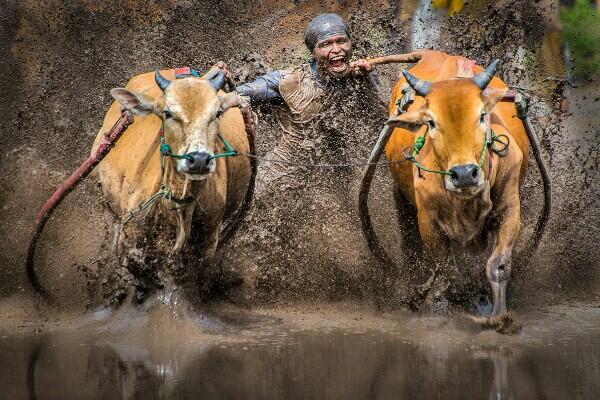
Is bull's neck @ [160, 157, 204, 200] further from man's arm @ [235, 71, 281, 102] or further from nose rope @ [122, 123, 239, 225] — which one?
man's arm @ [235, 71, 281, 102]

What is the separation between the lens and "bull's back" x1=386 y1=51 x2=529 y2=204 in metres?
8.88

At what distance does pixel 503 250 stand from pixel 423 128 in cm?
99

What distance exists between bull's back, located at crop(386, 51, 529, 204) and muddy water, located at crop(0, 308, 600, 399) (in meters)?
1.07

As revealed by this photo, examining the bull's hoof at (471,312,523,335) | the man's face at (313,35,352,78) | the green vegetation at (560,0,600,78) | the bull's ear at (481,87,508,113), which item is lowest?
the bull's hoof at (471,312,523,335)

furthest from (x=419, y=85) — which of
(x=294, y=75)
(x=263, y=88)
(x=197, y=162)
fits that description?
(x=263, y=88)

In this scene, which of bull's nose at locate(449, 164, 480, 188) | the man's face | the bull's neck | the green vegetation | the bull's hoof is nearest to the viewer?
bull's nose at locate(449, 164, 480, 188)

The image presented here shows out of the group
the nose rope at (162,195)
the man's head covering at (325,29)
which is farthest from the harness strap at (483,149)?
the man's head covering at (325,29)

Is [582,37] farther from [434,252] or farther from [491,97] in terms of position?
[491,97]

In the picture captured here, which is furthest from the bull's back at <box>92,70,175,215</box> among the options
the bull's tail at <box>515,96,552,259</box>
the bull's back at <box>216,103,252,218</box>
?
the bull's tail at <box>515,96,552,259</box>

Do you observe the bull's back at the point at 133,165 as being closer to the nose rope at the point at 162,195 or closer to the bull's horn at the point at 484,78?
the nose rope at the point at 162,195

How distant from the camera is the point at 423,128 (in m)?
8.42

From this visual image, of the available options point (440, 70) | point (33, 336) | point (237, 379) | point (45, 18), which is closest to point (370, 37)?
point (440, 70)

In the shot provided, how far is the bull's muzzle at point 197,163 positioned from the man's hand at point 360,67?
2.75m

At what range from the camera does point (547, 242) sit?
10.3 meters
